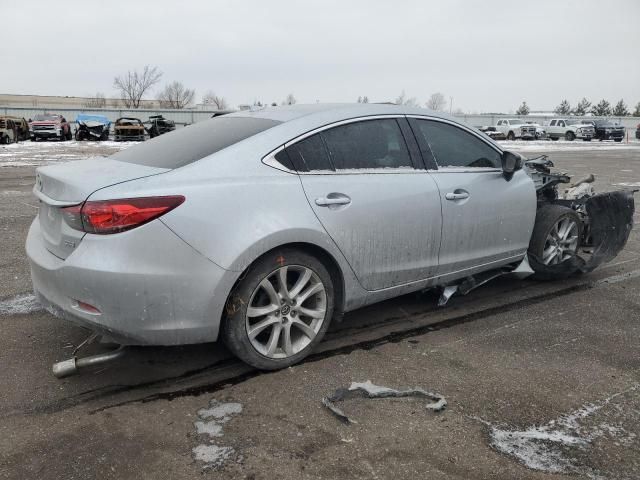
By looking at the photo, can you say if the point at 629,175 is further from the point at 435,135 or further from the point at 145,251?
the point at 145,251

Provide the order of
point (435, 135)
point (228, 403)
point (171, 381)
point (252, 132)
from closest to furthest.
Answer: point (228, 403) < point (171, 381) < point (252, 132) < point (435, 135)

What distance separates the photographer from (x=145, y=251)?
2729mm

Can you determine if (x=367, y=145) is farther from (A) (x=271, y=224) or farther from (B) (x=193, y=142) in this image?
(B) (x=193, y=142)

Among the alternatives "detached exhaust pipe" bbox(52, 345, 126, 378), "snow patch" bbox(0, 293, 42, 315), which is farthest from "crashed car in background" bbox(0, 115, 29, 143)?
"detached exhaust pipe" bbox(52, 345, 126, 378)

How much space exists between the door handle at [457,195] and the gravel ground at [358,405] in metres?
0.93

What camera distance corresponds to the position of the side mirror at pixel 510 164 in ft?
14.0

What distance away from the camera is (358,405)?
114 inches

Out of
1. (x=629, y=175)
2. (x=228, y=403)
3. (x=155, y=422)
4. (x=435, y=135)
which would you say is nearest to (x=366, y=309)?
(x=435, y=135)

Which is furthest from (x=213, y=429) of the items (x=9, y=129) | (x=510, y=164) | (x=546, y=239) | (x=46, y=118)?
(x=46, y=118)

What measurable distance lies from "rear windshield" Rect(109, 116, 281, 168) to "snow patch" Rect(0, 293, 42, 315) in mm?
1500

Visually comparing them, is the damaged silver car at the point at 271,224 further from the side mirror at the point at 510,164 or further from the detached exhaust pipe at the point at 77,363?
the detached exhaust pipe at the point at 77,363

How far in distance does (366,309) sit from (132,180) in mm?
2161

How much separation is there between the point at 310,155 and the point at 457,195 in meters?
1.19

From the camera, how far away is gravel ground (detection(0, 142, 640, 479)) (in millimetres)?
2418
